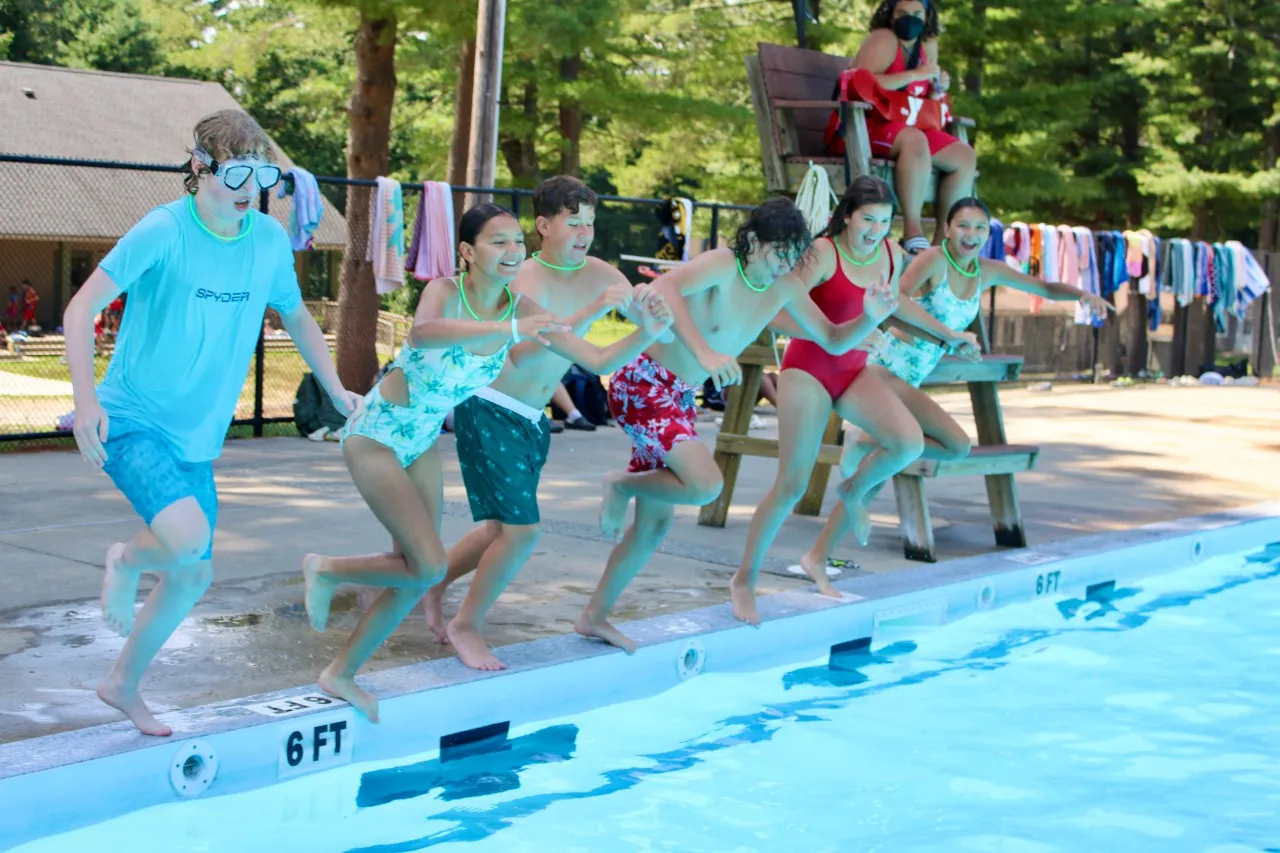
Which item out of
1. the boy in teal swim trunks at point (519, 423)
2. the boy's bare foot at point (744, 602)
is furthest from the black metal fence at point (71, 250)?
the boy in teal swim trunks at point (519, 423)

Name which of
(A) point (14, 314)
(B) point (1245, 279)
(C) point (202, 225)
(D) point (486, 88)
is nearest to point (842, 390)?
(C) point (202, 225)

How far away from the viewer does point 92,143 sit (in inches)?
1182

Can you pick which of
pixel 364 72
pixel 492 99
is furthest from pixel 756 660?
pixel 364 72

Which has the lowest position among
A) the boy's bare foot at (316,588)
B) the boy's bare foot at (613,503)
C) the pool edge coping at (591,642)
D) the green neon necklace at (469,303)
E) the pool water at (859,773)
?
the pool water at (859,773)

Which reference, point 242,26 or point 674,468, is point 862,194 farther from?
point 242,26

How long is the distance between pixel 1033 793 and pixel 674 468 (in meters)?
1.66

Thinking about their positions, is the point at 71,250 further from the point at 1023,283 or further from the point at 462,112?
the point at 1023,283

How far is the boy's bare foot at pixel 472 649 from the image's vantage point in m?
4.77

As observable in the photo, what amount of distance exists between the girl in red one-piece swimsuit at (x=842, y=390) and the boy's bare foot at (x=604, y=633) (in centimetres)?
72

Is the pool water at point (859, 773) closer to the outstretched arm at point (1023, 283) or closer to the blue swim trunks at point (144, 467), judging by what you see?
the blue swim trunks at point (144, 467)

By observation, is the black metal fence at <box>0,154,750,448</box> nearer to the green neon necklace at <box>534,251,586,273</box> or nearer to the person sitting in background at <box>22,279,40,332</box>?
the person sitting in background at <box>22,279,40,332</box>

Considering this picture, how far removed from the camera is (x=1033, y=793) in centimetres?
488

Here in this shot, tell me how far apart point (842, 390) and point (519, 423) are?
2.00 m

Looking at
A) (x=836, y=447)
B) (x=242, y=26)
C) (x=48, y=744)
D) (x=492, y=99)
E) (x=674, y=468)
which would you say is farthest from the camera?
(x=242, y=26)
